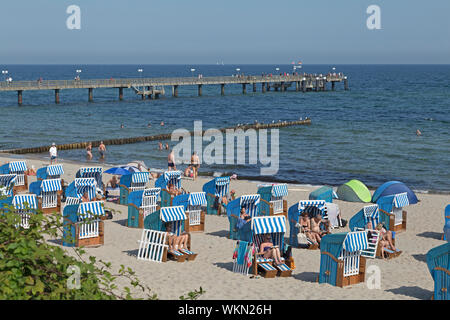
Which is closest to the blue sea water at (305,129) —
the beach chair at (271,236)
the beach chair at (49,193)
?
the beach chair at (49,193)

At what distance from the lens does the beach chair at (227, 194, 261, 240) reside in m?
13.9

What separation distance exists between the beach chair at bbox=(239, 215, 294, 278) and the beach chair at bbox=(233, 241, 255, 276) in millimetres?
85

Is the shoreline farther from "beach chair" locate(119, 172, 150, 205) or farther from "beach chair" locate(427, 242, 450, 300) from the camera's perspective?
"beach chair" locate(427, 242, 450, 300)

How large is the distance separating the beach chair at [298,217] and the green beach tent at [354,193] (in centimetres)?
468

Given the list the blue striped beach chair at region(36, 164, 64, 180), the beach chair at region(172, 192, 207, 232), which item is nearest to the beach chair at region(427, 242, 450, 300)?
the beach chair at region(172, 192, 207, 232)

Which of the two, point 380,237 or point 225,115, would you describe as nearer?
point 380,237

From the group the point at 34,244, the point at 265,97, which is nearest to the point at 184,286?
the point at 34,244

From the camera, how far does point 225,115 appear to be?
5994 cm

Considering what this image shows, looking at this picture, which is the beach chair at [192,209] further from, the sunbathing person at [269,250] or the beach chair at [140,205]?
the sunbathing person at [269,250]

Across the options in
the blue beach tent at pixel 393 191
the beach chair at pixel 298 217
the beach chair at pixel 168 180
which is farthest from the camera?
the beach chair at pixel 168 180

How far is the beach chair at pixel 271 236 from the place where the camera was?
1091cm
